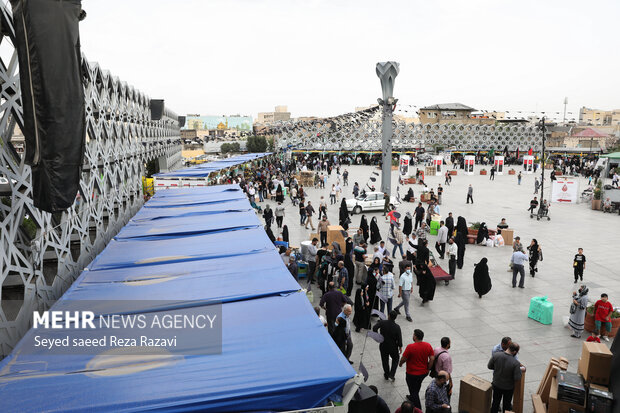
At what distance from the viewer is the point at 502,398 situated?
6277 mm

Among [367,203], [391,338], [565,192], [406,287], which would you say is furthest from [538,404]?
[565,192]

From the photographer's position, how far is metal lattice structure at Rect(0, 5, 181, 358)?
560cm

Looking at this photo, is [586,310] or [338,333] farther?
[586,310]

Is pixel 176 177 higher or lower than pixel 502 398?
higher

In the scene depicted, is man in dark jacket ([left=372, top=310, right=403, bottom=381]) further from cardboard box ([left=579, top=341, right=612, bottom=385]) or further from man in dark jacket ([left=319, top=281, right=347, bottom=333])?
cardboard box ([left=579, top=341, right=612, bottom=385])

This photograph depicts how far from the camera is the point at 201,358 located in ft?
13.1

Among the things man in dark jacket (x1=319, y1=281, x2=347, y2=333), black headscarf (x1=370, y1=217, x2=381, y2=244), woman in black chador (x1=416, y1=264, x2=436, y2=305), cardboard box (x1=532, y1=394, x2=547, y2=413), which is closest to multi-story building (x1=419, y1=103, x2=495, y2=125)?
black headscarf (x1=370, y1=217, x2=381, y2=244)

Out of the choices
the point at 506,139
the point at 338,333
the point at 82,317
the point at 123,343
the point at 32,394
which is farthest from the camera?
the point at 506,139

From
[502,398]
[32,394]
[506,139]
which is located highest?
[506,139]

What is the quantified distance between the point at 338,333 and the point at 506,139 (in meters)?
71.5

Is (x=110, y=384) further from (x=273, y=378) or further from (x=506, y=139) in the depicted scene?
(x=506, y=139)

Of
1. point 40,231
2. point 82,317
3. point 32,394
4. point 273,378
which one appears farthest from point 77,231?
point 273,378

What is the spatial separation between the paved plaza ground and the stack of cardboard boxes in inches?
22.4

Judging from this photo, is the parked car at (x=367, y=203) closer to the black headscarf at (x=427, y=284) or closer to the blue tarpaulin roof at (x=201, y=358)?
the black headscarf at (x=427, y=284)
